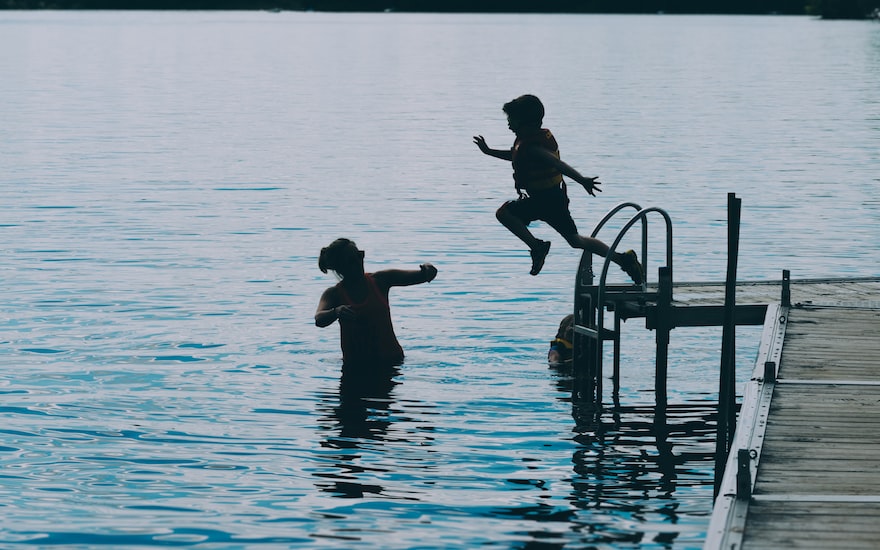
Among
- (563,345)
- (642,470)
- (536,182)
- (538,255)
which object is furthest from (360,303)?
(642,470)

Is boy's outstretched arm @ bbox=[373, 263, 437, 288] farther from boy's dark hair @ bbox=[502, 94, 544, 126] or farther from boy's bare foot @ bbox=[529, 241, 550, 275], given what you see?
boy's dark hair @ bbox=[502, 94, 544, 126]

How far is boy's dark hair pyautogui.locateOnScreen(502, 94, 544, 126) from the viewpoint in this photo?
1399 cm

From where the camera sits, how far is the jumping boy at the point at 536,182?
1407 centimetres

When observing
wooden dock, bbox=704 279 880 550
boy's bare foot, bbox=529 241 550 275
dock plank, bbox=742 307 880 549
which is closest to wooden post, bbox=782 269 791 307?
wooden dock, bbox=704 279 880 550

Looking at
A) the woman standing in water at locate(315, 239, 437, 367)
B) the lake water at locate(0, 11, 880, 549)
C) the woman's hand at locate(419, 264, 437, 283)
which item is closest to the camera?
the lake water at locate(0, 11, 880, 549)

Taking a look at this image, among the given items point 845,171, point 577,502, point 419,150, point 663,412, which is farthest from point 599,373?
point 419,150

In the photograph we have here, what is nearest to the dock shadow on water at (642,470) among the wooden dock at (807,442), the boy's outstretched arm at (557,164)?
the wooden dock at (807,442)

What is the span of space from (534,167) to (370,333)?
2.33 m

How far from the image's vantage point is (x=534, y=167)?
567 inches

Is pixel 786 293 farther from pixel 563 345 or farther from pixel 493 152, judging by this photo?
pixel 493 152

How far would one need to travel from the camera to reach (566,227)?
1462 cm

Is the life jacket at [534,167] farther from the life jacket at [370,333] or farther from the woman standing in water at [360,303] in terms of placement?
the life jacket at [370,333]

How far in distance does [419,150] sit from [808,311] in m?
32.3

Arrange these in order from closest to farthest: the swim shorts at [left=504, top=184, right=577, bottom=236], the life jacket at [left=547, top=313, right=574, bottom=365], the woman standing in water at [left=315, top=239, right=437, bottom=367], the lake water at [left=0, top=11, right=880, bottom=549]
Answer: the lake water at [left=0, top=11, right=880, bottom=549] < the woman standing in water at [left=315, top=239, right=437, bottom=367] < the swim shorts at [left=504, top=184, right=577, bottom=236] < the life jacket at [left=547, top=313, right=574, bottom=365]
